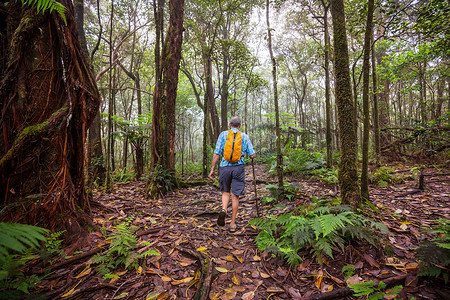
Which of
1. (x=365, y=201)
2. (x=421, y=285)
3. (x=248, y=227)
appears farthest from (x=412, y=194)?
(x=248, y=227)

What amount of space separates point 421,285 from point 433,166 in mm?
6899

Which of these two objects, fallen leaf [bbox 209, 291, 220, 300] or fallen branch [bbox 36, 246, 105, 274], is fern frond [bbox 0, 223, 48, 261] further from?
fallen leaf [bbox 209, 291, 220, 300]

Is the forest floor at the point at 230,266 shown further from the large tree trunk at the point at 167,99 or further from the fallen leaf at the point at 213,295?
the large tree trunk at the point at 167,99

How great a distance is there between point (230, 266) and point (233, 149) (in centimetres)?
193

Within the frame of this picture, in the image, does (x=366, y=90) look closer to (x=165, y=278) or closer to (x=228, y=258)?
(x=228, y=258)

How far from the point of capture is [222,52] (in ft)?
28.9

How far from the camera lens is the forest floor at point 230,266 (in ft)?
6.19

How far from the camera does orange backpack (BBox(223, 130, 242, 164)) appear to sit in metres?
3.63

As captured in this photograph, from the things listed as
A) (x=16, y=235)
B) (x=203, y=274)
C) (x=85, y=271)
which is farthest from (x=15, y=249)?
(x=203, y=274)

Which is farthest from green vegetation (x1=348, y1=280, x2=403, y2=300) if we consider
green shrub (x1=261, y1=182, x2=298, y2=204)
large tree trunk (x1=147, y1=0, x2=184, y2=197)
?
large tree trunk (x1=147, y1=0, x2=184, y2=197)

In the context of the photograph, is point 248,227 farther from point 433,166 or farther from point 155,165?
point 433,166

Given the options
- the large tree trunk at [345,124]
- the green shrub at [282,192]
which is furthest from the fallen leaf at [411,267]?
the green shrub at [282,192]

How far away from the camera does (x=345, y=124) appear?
9.80 feet

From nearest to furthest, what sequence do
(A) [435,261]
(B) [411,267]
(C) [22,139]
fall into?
(A) [435,261] → (B) [411,267] → (C) [22,139]
